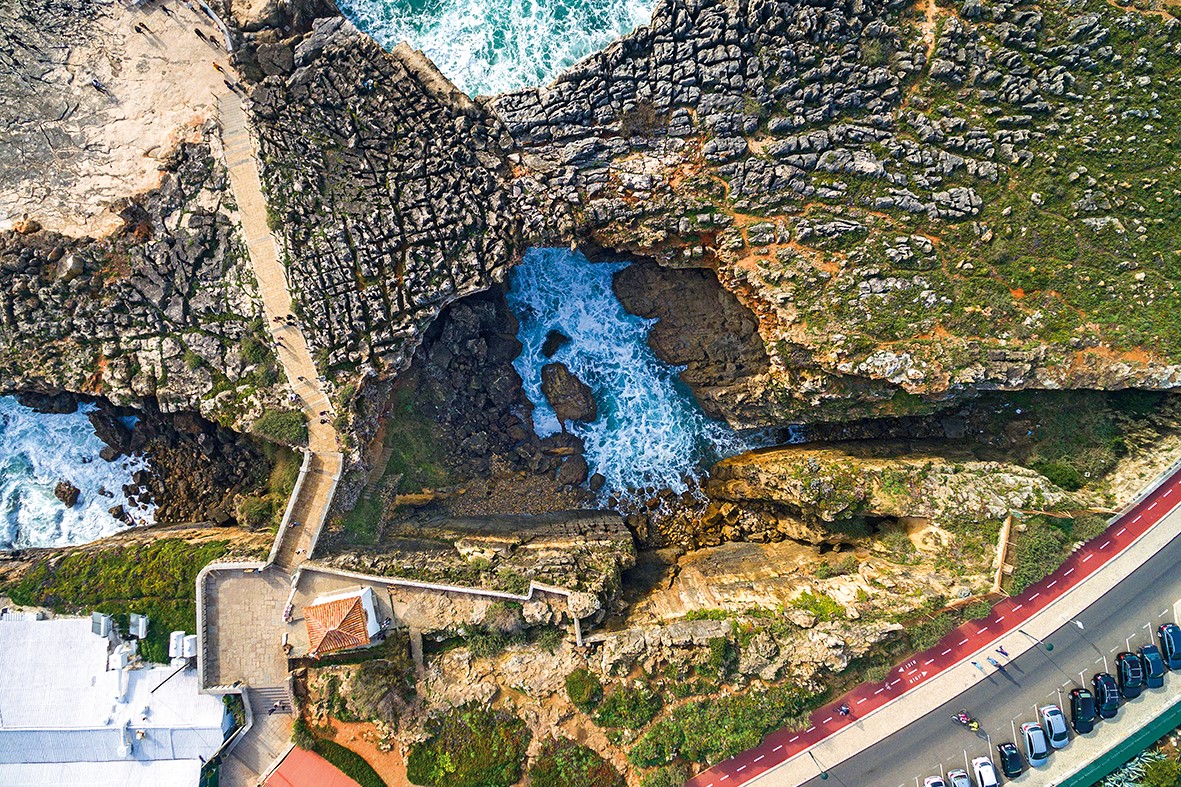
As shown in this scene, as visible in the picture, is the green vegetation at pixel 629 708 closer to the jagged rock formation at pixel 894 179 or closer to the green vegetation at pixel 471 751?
the green vegetation at pixel 471 751

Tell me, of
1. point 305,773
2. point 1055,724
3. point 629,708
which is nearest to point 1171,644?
point 1055,724

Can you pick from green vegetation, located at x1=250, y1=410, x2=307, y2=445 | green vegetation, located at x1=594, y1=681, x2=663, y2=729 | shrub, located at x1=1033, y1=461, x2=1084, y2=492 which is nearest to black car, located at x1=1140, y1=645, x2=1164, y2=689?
shrub, located at x1=1033, y1=461, x2=1084, y2=492

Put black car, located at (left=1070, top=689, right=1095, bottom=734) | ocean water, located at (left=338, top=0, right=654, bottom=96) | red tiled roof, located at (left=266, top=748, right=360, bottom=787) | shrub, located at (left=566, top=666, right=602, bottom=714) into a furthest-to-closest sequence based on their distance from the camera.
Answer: ocean water, located at (left=338, top=0, right=654, bottom=96) → red tiled roof, located at (left=266, top=748, right=360, bottom=787) → shrub, located at (left=566, top=666, right=602, bottom=714) → black car, located at (left=1070, top=689, right=1095, bottom=734)

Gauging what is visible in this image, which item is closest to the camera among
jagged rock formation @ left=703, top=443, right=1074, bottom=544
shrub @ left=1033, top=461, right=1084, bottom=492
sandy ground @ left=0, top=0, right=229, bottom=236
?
jagged rock formation @ left=703, top=443, right=1074, bottom=544

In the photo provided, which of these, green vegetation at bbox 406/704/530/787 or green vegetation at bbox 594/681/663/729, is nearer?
green vegetation at bbox 406/704/530/787

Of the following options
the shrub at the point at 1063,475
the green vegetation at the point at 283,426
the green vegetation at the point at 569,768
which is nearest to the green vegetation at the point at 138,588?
the green vegetation at the point at 283,426

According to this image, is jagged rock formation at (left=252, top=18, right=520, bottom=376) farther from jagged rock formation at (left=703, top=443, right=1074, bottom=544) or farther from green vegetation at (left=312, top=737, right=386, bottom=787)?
jagged rock formation at (left=703, top=443, right=1074, bottom=544)

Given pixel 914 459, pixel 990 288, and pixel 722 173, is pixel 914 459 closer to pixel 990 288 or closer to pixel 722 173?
pixel 990 288

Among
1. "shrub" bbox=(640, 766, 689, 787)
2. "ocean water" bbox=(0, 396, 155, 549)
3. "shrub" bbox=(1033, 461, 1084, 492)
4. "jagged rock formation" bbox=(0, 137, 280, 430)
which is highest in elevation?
"jagged rock formation" bbox=(0, 137, 280, 430)
